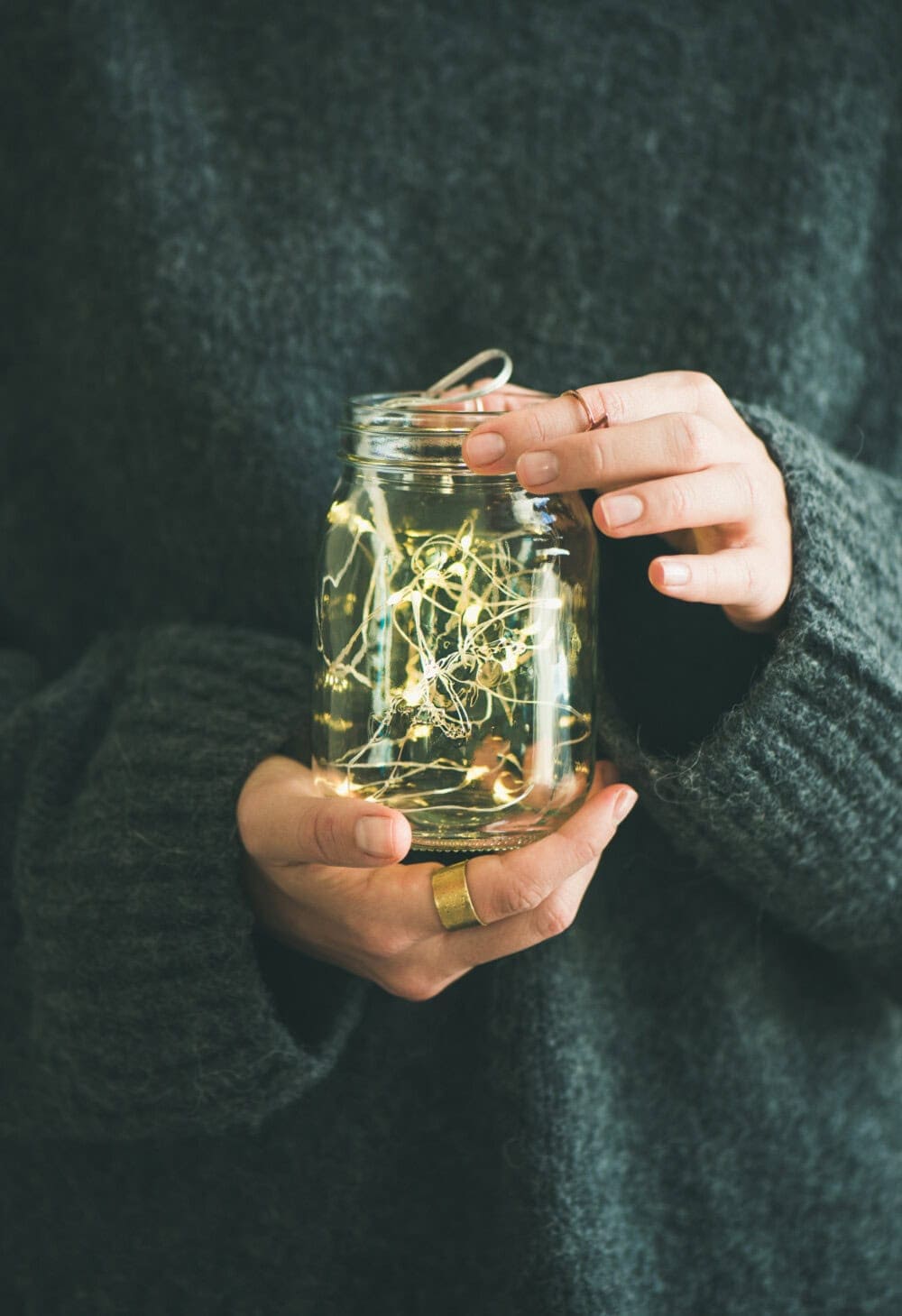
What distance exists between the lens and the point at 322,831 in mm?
490

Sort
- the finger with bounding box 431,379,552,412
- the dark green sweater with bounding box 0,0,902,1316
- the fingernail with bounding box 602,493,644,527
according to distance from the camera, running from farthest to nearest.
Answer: the dark green sweater with bounding box 0,0,902,1316 → the finger with bounding box 431,379,552,412 → the fingernail with bounding box 602,493,644,527

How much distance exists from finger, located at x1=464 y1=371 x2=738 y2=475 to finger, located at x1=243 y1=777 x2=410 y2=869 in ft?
0.50

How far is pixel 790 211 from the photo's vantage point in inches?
27.9

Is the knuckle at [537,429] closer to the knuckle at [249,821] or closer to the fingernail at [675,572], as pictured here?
the fingernail at [675,572]

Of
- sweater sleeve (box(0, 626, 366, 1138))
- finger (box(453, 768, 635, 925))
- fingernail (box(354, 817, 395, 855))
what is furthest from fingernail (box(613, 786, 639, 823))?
sweater sleeve (box(0, 626, 366, 1138))

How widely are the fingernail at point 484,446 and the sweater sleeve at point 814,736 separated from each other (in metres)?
0.14

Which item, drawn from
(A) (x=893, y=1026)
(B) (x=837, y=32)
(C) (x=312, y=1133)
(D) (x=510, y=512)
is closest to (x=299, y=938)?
(C) (x=312, y=1133)

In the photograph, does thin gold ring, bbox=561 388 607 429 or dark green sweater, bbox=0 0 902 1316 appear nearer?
thin gold ring, bbox=561 388 607 429

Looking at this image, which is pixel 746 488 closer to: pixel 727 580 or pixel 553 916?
pixel 727 580

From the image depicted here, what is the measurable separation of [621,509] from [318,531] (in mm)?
276

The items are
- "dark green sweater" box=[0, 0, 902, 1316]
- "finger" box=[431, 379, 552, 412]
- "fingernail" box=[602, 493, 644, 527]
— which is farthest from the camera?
"dark green sweater" box=[0, 0, 902, 1316]

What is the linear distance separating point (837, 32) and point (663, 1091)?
26.4 inches

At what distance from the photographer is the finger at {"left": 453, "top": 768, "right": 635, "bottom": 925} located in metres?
0.48

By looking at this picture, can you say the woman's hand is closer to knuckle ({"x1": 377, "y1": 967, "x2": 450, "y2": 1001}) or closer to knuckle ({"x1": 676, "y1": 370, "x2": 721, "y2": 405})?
knuckle ({"x1": 676, "y1": 370, "x2": 721, "y2": 405})
